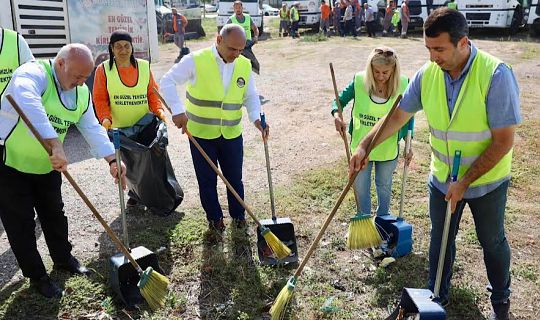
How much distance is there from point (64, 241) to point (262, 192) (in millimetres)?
2228

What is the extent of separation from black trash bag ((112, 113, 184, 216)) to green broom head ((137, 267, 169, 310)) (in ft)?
4.06

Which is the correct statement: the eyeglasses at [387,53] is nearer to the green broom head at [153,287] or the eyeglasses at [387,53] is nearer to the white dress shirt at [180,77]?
the white dress shirt at [180,77]

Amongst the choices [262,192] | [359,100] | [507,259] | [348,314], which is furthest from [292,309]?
[262,192]

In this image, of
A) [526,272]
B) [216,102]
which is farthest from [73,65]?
[526,272]

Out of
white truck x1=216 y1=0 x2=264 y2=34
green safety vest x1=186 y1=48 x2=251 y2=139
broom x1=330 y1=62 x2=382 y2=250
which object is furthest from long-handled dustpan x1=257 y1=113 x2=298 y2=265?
white truck x1=216 y1=0 x2=264 y2=34

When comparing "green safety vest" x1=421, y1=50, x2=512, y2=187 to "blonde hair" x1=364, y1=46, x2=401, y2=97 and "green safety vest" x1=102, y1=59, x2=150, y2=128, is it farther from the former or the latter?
"green safety vest" x1=102, y1=59, x2=150, y2=128

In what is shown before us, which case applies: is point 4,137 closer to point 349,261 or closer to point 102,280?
point 102,280

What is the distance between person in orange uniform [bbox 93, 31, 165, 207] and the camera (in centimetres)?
405

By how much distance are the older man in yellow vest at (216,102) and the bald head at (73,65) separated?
32.6 inches

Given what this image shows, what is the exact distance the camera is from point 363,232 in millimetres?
3430

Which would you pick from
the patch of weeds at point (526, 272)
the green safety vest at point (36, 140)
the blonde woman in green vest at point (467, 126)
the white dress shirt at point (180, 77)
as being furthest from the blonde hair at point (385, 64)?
the green safety vest at point (36, 140)

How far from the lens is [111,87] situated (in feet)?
13.3

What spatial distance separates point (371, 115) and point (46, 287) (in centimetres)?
262

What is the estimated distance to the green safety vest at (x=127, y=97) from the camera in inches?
160
